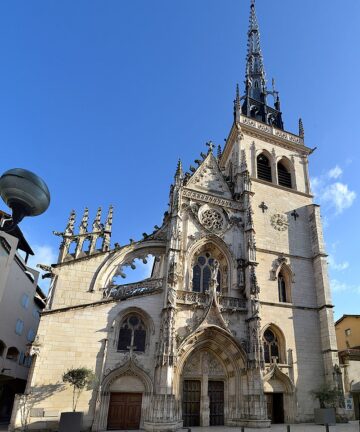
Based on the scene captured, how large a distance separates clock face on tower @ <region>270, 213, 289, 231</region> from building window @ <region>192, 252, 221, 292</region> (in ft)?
17.9

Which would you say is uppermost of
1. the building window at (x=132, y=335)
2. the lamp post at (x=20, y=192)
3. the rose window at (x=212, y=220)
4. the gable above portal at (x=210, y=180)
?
the gable above portal at (x=210, y=180)

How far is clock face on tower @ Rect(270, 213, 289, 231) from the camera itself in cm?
2089

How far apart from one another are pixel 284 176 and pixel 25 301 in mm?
21085

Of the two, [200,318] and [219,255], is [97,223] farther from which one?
[200,318]

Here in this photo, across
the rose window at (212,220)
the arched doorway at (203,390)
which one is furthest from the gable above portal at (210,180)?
the arched doorway at (203,390)

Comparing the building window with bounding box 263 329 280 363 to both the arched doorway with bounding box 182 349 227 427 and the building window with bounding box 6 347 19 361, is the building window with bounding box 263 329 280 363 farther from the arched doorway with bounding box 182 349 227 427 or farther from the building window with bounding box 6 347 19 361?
the building window with bounding box 6 347 19 361

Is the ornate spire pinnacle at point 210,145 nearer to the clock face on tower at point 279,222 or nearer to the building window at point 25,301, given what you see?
the clock face on tower at point 279,222

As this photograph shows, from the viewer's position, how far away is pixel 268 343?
17.3 m

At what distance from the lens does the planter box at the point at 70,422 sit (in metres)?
10.7

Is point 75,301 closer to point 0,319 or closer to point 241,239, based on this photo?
point 0,319

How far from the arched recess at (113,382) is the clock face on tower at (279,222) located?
12379 millimetres

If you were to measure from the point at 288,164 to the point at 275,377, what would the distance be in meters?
15.6

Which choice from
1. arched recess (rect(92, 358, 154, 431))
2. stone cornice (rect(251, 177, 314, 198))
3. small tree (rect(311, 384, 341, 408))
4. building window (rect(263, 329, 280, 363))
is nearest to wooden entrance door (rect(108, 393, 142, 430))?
arched recess (rect(92, 358, 154, 431))

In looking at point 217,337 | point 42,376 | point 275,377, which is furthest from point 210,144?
point 42,376
